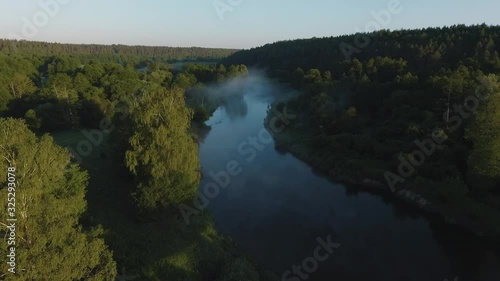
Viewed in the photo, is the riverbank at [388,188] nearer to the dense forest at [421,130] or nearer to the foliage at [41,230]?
the dense forest at [421,130]

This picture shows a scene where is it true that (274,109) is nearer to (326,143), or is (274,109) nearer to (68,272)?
(326,143)

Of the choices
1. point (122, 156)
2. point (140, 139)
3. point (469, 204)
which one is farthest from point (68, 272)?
point (469, 204)

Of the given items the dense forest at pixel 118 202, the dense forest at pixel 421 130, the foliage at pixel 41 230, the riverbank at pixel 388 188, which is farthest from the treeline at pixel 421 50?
the foliage at pixel 41 230

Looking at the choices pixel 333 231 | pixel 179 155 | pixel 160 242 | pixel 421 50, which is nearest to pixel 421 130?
pixel 333 231

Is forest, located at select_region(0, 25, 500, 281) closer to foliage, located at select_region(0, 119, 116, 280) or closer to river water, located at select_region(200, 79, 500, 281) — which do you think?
foliage, located at select_region(0, 119, 116, 280)

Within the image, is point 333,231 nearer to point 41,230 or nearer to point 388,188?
point 388,188
